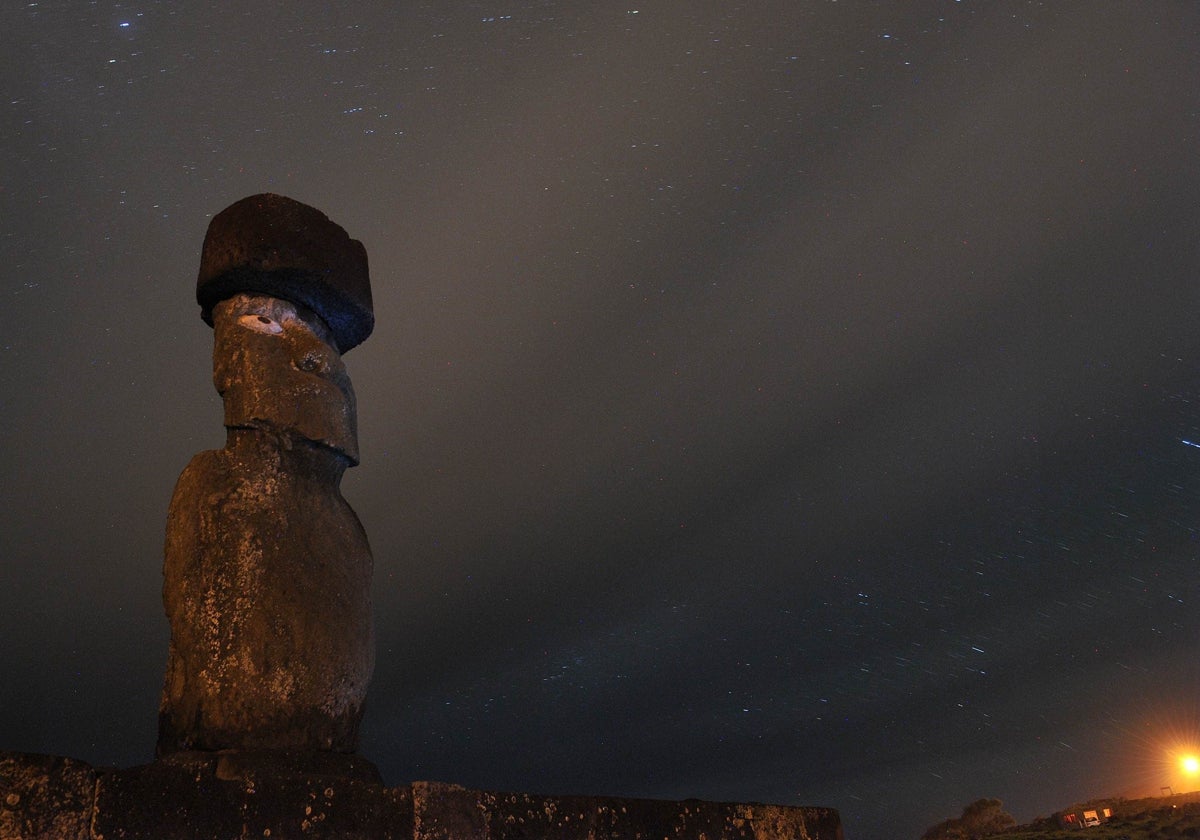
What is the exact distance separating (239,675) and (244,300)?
2.54 m

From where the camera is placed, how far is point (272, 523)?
4.48m

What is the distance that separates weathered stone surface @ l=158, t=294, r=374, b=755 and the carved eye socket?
0.04ft

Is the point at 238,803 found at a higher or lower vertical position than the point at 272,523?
lower

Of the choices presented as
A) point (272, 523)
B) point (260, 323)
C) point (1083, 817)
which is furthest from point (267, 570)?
point (1083, 817)

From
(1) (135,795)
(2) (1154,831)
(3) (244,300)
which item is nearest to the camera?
(1) (135,795)

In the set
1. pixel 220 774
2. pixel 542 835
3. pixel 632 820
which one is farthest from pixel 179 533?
pixel 632 820

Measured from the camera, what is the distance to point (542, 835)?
13.0 feet

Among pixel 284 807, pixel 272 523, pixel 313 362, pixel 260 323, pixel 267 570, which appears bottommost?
pixel 284 807

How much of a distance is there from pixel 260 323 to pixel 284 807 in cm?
309

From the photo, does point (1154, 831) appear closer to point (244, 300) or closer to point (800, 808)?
point (800, 808)

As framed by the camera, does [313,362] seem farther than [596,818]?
Yes

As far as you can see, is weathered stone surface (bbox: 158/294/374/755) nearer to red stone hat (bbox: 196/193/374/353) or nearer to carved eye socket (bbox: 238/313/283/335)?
carved eye socket (bbox: 238/313/283/335)

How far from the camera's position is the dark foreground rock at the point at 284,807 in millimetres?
2943

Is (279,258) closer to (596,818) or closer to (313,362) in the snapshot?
(313,362)
